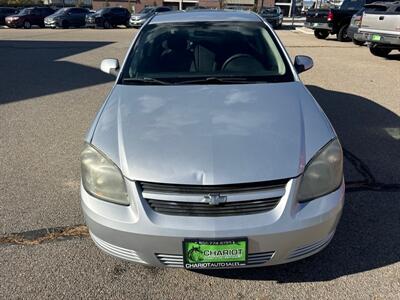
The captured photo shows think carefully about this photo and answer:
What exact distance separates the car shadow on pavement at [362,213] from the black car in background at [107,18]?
2787cm

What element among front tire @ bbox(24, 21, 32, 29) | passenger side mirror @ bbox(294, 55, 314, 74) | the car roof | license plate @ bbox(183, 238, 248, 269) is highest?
→ the car roof

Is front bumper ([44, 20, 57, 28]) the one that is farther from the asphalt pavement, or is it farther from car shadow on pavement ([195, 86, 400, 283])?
car shadow on pavement ([195, 86, 400, 283])

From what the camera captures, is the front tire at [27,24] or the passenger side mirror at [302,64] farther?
the front tire at [27,24]

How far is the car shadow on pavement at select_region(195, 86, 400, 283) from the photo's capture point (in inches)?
112

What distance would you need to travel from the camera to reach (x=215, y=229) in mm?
2279

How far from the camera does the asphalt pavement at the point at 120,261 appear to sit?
2.69 meters

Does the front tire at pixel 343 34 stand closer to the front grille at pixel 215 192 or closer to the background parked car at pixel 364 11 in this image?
the background parked car at pixel 364 11

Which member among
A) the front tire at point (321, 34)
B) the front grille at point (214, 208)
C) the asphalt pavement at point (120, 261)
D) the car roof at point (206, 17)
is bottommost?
the front tire at point (321, 34)

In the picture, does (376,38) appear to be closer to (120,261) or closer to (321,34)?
(321,34)

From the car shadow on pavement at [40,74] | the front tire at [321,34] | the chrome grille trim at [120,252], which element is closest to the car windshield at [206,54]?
the chrome grille trim at [120,252]

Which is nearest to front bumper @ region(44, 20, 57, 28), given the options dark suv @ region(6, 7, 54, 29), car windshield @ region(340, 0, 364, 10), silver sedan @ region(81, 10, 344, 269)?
dark suv @ region(6, 7, 54, 29)

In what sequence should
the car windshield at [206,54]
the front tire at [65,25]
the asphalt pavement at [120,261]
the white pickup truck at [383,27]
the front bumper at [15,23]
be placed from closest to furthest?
the asphalt pavement at [120,261] < the car windshield at [206,54] < the white pickup truck at [383,27] < the front tire at [65,25] < the front bumper at [15,23]

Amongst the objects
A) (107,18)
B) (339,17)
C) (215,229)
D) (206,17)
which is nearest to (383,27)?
(339,17)

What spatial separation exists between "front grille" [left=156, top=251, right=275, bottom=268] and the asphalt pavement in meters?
0.32
